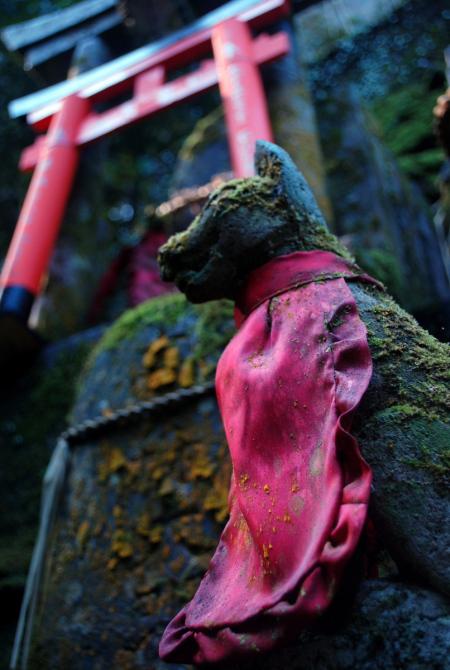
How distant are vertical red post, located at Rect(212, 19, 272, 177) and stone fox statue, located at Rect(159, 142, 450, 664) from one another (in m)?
1.98

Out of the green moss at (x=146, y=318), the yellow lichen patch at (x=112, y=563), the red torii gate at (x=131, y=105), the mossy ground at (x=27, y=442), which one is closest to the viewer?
the yellow lichen patch at (x=112, y=563)

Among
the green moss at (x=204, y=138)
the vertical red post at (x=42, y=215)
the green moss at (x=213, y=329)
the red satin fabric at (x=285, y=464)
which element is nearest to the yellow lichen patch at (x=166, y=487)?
the green moss at (x=213, y=329)

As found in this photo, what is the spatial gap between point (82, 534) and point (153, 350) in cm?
79

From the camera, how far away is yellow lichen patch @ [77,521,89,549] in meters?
2.39

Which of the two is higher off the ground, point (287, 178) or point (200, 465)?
point (287, 178)

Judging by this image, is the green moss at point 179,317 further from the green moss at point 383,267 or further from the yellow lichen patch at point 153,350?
the green moss at point 383,267

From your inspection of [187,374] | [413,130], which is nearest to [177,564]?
[187,374]

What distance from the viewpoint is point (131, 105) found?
4.86 m

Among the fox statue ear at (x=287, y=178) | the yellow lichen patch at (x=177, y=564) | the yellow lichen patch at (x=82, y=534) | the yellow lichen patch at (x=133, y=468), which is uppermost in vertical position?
the fox statue ear at (x=287, y=178)

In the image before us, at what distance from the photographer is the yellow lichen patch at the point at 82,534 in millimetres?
2394

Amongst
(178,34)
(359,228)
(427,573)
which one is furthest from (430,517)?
(178,34)

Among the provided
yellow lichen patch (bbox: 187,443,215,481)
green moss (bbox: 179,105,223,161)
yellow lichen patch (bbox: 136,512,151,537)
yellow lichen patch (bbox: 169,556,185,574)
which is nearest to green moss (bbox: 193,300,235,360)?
yellow lichen patch (bbox: 187,443,215,481)

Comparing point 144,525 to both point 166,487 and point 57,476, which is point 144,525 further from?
point 57,476

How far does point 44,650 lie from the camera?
87.9 inches
